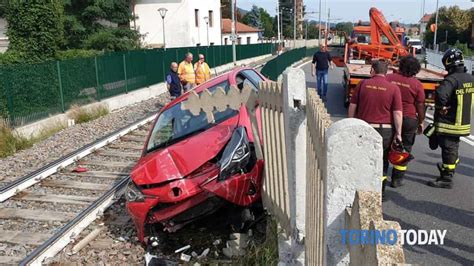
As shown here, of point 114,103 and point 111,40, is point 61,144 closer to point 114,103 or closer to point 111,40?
point 114,103

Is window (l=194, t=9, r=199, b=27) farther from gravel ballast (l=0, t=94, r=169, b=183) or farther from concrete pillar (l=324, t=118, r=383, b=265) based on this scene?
concrete pillar (l=324, t=118, r=383, b=265)

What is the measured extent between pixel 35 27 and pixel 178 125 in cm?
1477

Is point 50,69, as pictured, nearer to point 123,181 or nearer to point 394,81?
point 123,181

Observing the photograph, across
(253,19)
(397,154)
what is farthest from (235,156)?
(253,19)

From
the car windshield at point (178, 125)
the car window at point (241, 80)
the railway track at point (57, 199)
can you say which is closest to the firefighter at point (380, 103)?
the car window at point (241, 80)

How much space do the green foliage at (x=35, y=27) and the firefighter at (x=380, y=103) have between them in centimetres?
1543

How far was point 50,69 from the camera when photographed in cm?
1287

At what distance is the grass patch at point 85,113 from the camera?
1283 cm

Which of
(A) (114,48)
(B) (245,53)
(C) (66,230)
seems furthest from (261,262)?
(B) (245,53)

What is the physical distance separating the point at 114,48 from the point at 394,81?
106ft

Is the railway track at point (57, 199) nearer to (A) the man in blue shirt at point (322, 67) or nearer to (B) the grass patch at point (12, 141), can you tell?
(B) the grass patch at point (12, 141)

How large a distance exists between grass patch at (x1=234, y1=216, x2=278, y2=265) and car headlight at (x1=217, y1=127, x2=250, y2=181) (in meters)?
0.60

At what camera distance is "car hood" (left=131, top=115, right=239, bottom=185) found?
448cm

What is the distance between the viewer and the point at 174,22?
43.8 meters
